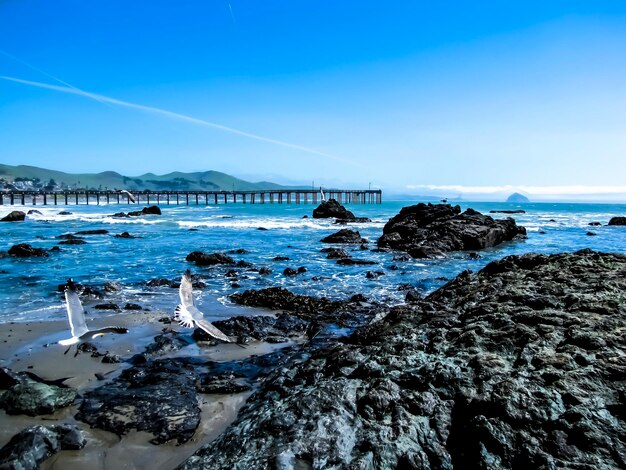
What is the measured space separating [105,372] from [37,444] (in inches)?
84.7

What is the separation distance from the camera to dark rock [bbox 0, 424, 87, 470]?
376 cm

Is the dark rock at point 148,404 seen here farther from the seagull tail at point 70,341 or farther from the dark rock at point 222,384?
the seagull tail at point 70,341

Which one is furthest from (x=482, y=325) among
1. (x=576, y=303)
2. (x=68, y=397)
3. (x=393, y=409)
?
(x=68, y=397)

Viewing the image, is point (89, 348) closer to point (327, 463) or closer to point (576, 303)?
point (327, 463)

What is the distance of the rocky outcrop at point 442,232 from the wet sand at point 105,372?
47.4 feet

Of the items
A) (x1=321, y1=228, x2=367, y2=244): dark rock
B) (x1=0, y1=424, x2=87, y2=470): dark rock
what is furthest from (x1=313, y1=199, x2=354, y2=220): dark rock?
(x1=0, y1=424, x2=87, y2=470): dark rock

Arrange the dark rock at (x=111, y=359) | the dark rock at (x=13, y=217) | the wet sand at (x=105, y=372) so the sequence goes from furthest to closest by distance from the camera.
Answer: the dark rock at (x=13, y=217) < the dark rock at (x=111, y=359) < the wet sand at (x=105, y=372)

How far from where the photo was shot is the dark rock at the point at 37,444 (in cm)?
376

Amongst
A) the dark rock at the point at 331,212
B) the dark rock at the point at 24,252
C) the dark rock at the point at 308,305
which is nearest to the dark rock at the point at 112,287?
the dark rock at the point at 308,305

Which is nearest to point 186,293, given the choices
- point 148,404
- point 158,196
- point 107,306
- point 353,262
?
point 148,404

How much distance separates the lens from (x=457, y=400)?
3.89m

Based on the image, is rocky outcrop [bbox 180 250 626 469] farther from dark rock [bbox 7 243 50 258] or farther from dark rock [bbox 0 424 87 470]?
dark rock [bbox 7 243 50 258]

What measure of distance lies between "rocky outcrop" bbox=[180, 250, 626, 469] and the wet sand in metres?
0.45

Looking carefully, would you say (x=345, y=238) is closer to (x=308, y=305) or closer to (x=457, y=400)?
(x=308, y=305)
